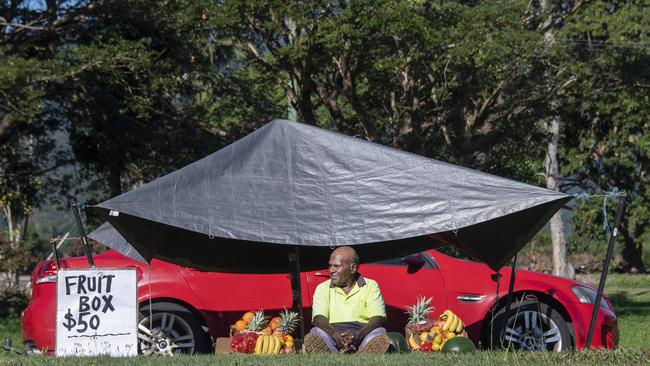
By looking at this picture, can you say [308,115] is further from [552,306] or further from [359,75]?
[552,306]

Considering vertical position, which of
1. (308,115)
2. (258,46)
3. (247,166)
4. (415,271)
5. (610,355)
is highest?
(258,46)

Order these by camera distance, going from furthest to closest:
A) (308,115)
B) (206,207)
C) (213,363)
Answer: (308,115)
(206,207)
(213,363)

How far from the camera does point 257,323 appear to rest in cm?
998

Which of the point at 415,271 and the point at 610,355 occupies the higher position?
the point at 415,271

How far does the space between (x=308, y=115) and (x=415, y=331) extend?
38.0 feet

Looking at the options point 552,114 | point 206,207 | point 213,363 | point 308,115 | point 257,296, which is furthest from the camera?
point 552,114

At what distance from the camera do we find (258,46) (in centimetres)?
2173

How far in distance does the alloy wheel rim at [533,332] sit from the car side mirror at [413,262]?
1066 mm

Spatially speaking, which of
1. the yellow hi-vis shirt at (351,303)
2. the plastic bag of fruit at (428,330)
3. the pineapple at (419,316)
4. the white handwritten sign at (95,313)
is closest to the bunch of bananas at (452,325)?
the plastic bag of fruit at (428,330)

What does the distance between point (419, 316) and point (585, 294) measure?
7.43ft

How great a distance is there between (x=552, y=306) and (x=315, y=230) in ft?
10.6

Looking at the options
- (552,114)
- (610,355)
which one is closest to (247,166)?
(610,355)

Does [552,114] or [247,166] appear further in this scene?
[552,114]

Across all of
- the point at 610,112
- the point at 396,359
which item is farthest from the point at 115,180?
the point at 610,112
